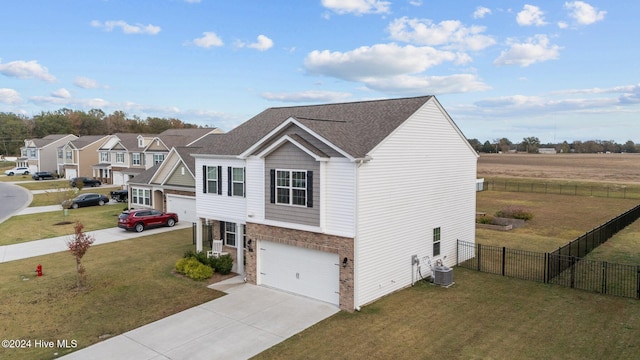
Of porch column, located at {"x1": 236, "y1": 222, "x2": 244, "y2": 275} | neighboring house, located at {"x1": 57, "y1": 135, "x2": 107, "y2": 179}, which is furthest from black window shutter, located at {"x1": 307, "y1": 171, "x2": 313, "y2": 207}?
neighboring house, located at {"x1": 57, "y1": 135, "x2": 107, "y2": 179}

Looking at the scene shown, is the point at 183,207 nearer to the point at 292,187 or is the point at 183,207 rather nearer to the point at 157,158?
the point at 157,158

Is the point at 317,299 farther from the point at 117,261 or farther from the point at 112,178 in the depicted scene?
the point at 112,178

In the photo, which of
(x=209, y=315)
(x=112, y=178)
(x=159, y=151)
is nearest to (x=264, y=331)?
(x=209, y=315)

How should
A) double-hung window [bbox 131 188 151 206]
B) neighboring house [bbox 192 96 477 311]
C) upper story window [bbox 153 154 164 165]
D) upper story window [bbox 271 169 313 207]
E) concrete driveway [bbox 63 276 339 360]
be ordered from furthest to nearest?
upper story window [bbox 153 154 164 165], double-hung window [bbox 131 188 151 206], upper story window [bbox 271 169 313 207], neighboring house [bbox 192 96 477 311], concrete driveway [bbox 63 276 339 360]

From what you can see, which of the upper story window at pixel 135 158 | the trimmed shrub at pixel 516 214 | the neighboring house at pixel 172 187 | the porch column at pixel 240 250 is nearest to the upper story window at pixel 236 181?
the porch column at pixel 240 250

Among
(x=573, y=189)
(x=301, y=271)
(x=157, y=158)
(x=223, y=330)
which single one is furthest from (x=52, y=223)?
(x=573, y=189)

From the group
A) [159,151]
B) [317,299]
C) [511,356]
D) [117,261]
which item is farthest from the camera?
[159,151]

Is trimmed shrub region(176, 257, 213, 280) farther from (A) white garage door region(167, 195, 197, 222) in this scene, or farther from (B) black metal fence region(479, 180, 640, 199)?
(B) black metal fence region(479, 180, 640, 199)

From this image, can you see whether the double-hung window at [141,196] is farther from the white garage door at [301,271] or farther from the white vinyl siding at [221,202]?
the white garage door at [301,271]
